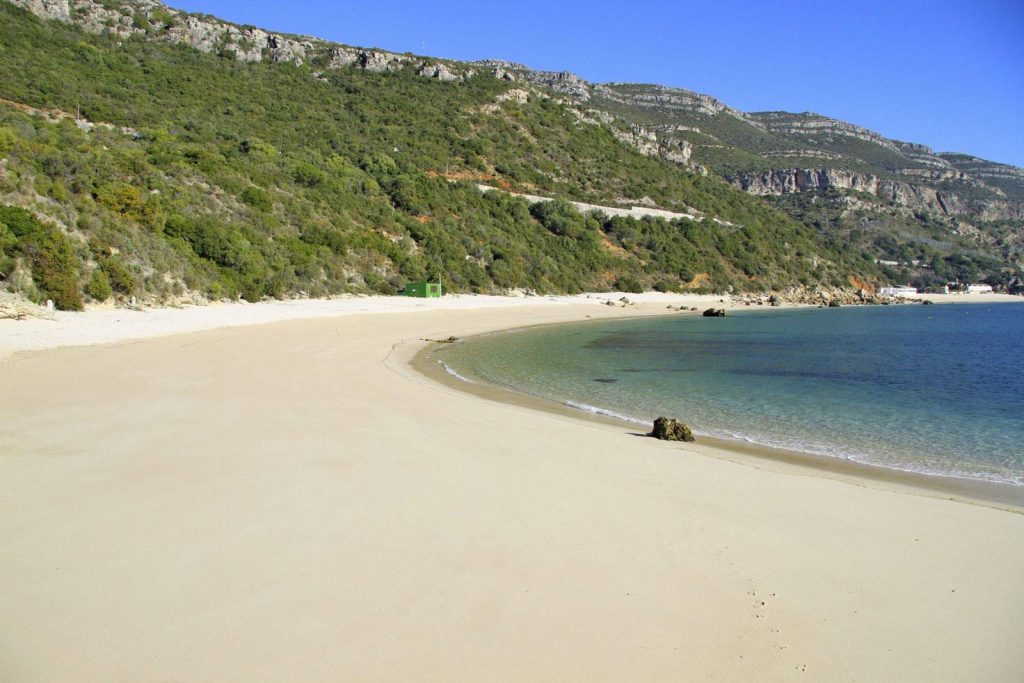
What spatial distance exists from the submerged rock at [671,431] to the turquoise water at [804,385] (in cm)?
121

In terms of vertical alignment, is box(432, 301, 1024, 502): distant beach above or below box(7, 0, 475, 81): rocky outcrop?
below

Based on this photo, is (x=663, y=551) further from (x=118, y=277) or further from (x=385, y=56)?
(x=385, y=56)

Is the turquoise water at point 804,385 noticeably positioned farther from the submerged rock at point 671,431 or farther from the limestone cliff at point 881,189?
the limestone cliff at point 881,189

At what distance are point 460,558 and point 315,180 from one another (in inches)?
1632

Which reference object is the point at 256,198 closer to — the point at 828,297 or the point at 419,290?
the point at 419,290

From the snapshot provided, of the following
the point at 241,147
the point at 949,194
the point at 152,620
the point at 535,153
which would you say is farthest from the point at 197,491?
the point at 949,194

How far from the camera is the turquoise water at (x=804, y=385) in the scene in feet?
32.9

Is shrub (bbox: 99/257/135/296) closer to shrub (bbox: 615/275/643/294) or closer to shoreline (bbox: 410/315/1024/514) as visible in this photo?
shoreline (bbox: 410/315/1024/514)

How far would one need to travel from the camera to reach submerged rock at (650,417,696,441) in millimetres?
9578

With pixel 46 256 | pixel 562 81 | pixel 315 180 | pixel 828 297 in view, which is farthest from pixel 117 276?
pixel 562 81

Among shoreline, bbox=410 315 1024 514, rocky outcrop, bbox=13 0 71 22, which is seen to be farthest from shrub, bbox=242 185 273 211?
rocky outcrop, bbox=13 0 71 22

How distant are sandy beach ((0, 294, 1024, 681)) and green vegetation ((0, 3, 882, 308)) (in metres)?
15.3

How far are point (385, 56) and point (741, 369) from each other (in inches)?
2900

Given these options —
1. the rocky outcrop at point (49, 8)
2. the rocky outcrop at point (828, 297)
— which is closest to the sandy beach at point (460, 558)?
the rocky outcrop at point (828, 297)
